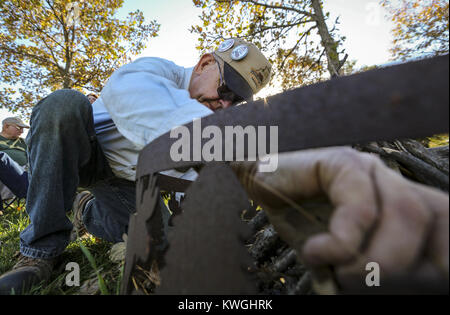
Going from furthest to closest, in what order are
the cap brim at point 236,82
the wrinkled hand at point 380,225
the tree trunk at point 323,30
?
1. the tree trunk at point 323,30
2. the cap brim at point 236,82
3. the wrinkled hand at point 380,225

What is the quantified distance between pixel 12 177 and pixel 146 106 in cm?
528

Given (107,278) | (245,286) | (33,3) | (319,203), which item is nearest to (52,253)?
(107,278)

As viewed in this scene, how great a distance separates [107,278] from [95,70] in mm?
10348

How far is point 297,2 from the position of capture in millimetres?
6172

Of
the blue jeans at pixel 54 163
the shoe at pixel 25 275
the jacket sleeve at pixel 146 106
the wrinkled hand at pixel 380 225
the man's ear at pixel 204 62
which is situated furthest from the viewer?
the man's ear at pixel 204 62

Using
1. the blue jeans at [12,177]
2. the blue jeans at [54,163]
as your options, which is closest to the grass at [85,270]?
the blue jeans at [54,163]

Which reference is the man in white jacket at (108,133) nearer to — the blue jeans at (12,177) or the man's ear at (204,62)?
the man's ear at (204,62)

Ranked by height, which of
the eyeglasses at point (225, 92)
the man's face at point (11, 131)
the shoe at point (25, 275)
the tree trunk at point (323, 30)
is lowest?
the shoe at point (25, 275)

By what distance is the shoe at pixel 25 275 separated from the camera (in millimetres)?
1138

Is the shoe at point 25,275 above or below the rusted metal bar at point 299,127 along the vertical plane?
below

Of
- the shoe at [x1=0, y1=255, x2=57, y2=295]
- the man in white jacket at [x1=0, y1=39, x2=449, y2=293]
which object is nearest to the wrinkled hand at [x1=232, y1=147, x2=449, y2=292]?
the man in white jacket at [x1=0, y1=39, x2=449, y2=293]

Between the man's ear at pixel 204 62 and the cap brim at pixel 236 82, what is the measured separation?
6.7 inches

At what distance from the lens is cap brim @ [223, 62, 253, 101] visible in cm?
179
